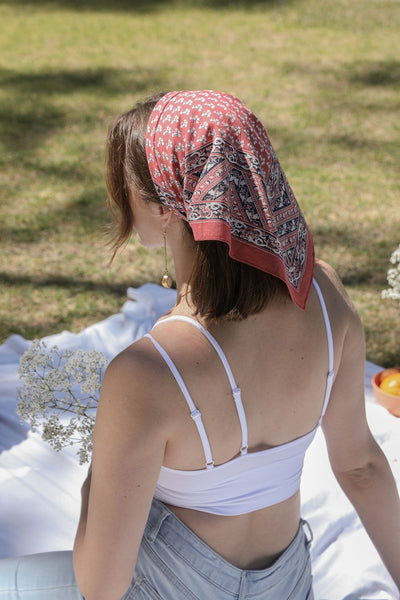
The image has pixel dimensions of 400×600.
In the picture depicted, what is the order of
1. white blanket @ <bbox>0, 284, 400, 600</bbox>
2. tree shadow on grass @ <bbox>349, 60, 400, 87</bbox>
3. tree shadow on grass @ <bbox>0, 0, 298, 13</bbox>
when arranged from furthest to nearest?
tree shadow on grass @ <bbox>0, 0, 298, 13</bbox>
tree shadow on grass @ <bbox>349, 60, 400, 87</bbox>
white blanket @ <bbox>0, 284, 400, 600</bbox>

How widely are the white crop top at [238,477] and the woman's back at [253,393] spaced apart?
1 centimetres

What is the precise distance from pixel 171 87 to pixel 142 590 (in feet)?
20.1

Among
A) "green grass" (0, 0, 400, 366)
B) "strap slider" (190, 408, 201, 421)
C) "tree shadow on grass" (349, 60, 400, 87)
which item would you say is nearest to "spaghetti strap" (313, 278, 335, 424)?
"strap slider" (190, 408, 201, 421)

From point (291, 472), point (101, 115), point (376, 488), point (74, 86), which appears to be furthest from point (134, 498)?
point (74, 86)

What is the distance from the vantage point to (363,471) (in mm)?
1673

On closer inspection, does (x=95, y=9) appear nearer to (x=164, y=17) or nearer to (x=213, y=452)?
(x=164, y=17)

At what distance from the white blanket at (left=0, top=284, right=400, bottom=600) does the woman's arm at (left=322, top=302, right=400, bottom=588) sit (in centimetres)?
65

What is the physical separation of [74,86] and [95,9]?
285 cm

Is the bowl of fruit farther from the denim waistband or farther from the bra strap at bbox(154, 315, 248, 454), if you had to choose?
the bra strap at bbox(154, 315, 248, 454)

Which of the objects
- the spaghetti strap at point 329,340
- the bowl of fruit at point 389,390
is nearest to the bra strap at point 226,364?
the spaghetti strap at point 329,340

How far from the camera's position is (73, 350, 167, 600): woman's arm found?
1.21 m

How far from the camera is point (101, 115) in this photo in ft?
21.4

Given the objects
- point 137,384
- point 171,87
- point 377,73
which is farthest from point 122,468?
point 377,73

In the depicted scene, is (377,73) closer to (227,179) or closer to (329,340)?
(329,340)
